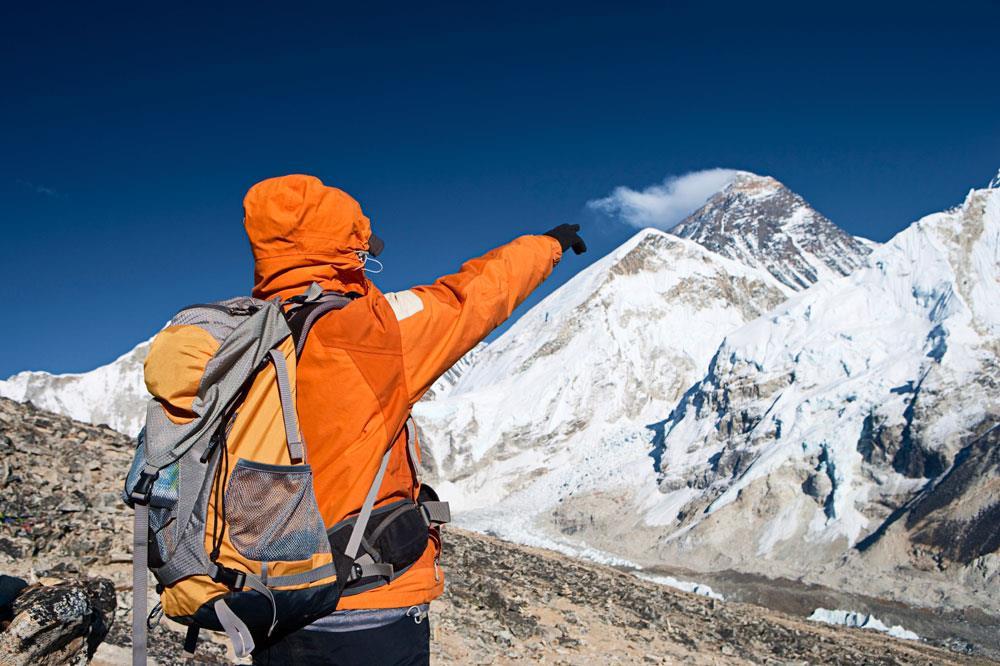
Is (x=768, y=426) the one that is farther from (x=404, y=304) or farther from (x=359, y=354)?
(x=359, y=354)

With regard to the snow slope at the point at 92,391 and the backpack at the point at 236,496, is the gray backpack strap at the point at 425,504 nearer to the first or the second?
the backpack at the point at 236,496

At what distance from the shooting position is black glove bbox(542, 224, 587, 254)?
3.01 meters

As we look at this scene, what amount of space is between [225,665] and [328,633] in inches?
185

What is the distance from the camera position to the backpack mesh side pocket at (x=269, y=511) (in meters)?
2.27

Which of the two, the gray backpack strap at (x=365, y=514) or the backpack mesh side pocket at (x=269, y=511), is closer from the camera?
the backpack mesh side pocket at (x=269, y=511)

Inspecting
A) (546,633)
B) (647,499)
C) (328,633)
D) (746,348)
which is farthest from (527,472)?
(328,633)

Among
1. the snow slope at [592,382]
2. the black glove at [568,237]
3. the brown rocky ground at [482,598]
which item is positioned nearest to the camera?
the black glove at [568,237]

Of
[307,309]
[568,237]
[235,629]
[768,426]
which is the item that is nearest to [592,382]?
[768,426]

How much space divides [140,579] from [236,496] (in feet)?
1.44

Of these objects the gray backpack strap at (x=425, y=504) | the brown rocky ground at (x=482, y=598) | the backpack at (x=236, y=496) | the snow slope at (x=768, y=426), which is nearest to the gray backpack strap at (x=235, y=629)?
the backpack at (x=236, y=496)

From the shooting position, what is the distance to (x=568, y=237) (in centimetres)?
303

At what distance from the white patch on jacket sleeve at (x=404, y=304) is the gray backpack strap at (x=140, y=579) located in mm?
986

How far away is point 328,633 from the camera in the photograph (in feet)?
8.07

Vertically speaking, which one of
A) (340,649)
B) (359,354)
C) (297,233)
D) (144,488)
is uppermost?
(297,233)
